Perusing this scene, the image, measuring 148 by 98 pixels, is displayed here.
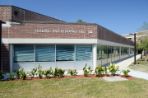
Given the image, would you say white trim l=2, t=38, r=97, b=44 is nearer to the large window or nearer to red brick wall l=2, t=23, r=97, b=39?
red brick wall l=2, t=23, r=97, b=39

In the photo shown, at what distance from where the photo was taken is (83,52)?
82.7ft

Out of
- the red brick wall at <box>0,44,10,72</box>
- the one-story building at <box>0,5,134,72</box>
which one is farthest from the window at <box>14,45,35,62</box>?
the red brick wall at <box>0,44,10,72</box>

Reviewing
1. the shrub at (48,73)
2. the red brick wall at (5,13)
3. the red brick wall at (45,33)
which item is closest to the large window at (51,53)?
the red brick wall at (45,33)

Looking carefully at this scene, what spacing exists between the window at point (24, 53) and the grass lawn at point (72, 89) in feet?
24.8

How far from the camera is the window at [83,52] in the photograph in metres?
25.0

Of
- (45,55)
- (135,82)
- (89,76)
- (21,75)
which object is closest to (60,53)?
(45,55)

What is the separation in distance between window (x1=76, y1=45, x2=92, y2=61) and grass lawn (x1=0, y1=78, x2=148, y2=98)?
798cm

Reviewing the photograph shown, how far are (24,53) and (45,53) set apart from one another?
1.70 m

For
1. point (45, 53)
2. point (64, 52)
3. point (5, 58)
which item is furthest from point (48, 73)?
point (64, 52)

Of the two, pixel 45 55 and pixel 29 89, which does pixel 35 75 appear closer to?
pixel 29 89

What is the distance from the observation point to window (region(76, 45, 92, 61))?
82.1 ft

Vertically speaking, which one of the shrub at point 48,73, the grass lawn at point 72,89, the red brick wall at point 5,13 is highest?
the red brick wall at point 5,13

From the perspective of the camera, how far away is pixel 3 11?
27953mm

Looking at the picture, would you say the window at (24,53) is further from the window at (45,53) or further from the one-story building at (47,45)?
the window at (45,53)
